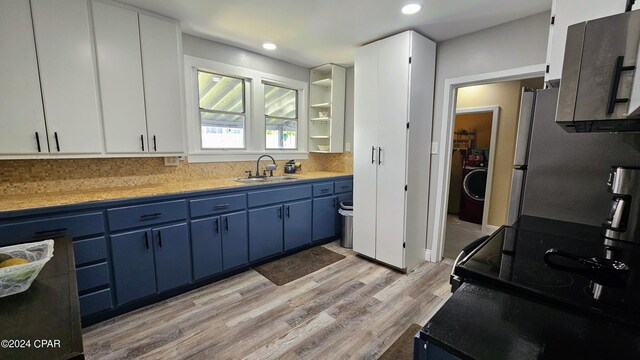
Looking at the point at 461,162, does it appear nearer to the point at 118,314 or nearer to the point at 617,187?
the point at 617,187

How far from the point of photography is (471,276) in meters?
0.88

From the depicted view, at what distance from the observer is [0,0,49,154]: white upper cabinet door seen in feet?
5.56

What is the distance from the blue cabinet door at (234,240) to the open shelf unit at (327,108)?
175 cm

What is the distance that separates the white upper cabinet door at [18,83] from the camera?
1.69 metres

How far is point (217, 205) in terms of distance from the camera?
95.5 inches

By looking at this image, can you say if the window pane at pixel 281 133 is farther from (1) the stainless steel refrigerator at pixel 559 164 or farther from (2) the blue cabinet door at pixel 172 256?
(1) the stainless steel refrigerator at pixel 559 164

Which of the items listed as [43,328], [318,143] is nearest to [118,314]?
[43,328]

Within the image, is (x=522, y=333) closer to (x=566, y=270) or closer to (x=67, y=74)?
(x=566, y=270)

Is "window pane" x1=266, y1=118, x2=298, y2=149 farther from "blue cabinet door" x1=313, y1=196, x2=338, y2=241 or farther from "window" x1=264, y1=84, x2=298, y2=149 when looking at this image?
"blue cabinet door" x1=313, y1=196, x2=338, y2=241

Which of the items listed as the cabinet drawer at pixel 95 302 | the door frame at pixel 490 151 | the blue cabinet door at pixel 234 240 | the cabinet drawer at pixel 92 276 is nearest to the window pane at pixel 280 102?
the blue cabinet door at pixel 234 240

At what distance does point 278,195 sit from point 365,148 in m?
1.12

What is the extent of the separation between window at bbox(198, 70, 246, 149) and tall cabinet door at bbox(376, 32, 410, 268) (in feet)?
5.65

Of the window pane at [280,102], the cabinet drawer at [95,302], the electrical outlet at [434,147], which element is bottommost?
the cabinet drawer at [95,302]

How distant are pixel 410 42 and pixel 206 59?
2.14 metres
